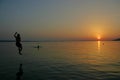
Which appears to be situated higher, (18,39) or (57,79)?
(18,39)

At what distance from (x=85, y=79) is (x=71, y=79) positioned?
4.23 ft

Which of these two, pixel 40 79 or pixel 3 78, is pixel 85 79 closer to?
pixel 40 79

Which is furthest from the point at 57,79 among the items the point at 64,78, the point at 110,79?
the point at 110,79

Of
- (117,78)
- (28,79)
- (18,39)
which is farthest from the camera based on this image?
(18,39)

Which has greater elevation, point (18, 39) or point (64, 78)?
point (18, 39)

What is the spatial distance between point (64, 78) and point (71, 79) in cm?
77

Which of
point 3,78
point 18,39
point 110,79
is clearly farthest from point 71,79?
point 18,39

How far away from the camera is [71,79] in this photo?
16047mm

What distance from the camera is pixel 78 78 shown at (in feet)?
54.2

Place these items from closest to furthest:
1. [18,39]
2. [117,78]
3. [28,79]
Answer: [28,79]
[117,78]
[18,39]

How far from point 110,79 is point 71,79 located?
143 inches

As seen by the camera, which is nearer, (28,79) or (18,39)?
(28,79)

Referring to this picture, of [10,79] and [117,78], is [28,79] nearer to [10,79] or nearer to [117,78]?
[10,79]

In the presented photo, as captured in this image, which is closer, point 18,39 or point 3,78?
point 3,78
